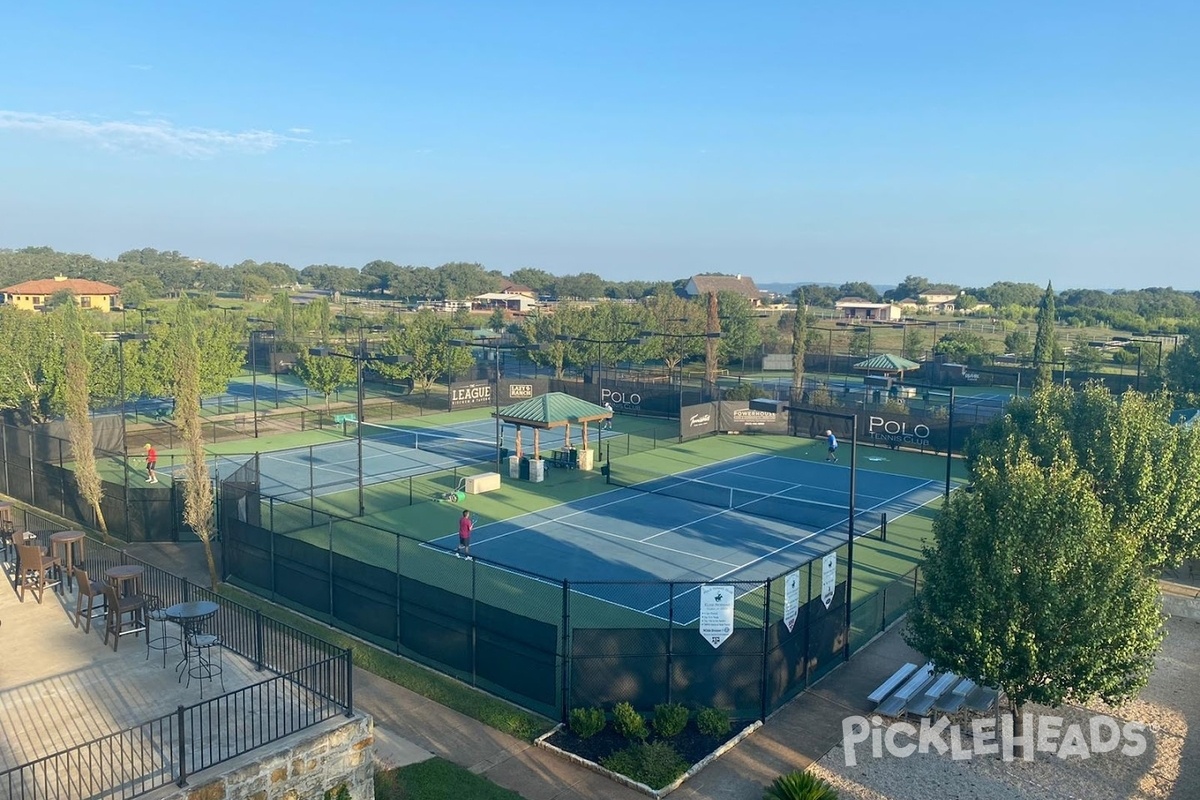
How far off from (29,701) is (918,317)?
139m

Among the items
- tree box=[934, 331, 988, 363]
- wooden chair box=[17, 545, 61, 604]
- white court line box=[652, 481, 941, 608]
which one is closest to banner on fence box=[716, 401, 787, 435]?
white court line box=[652, 481, 941, 608]

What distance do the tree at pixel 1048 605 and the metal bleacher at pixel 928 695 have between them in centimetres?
125

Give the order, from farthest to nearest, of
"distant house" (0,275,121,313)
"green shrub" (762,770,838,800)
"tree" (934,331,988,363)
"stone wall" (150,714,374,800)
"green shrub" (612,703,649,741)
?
"distant house" (0,275,121,313) < "tree" (934,331,988,363) < "green shrub" (612,703,649,741) < "green shrub" (762,770,838,800) < "stone wall" (150,714,374,800)

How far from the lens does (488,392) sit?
53.8 metres

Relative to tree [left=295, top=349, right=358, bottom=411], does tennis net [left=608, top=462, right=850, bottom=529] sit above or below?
below

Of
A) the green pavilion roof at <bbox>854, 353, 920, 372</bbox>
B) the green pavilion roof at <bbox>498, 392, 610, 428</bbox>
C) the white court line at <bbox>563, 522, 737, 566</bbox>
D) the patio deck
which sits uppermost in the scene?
the green pavilion roof at <bbox>854, 353, 920, 372</bbox>

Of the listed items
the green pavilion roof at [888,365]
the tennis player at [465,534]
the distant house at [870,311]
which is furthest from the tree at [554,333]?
the distant house at [870,311]

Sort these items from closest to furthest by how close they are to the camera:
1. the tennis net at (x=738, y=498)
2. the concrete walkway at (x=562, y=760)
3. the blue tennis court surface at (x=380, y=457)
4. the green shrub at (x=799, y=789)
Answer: the green shrub at (x=799, y=789), the concrete walkway at (x=562, y=760), the tennis net at (x=738, y=498), the blue tennis court surface at (x=380, y=457)

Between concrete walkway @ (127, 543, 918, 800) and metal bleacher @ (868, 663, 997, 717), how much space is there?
0.43 meters

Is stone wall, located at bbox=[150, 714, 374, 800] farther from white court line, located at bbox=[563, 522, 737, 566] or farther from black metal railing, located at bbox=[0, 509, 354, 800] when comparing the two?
white court line, located at bbox=[563, 522, 737, 566]

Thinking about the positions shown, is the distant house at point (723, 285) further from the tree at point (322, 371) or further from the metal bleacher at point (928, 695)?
the metal bleacher at point (928, 695)

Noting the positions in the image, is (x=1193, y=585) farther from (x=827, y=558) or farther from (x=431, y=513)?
(x=431, y=513)

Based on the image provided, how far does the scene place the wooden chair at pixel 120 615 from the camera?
44.6 feet

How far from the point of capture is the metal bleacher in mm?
14906
